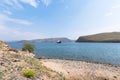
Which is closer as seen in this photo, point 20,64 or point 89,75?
point 20,64

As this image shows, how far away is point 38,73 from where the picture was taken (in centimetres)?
2284

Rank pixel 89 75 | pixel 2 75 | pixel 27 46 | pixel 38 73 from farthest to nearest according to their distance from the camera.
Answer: pixel 27 46
pixel 89 75
pixel 38 73
pixel 2 75

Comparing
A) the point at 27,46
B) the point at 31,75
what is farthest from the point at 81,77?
the point at 27,46

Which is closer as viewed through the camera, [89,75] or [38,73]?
[38,73]

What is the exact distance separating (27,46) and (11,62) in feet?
145

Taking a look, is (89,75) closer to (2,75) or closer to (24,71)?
(24,71)

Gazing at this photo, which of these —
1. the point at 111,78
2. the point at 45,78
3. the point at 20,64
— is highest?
the point at 20,64

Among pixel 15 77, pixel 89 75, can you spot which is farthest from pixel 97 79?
pixel 15 77

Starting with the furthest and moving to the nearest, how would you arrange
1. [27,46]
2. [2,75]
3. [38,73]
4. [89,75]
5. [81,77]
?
[27,46] → [89,75] → [81,77] → [38,73] → [2,75]

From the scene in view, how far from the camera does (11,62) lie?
24.8 meters

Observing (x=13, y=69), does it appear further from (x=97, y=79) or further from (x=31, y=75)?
(x=97, y=79)

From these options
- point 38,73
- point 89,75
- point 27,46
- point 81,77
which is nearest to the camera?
point 38,73

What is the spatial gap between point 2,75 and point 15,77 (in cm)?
146

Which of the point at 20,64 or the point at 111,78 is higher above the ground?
the point at 20,64
